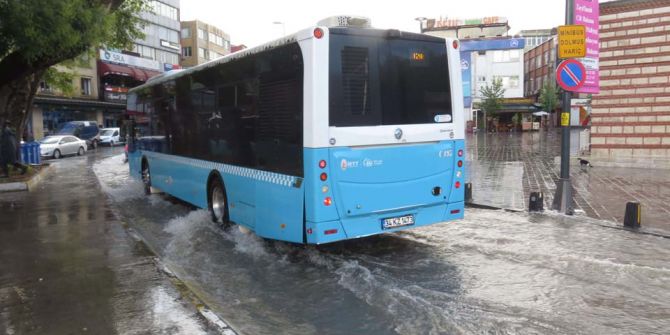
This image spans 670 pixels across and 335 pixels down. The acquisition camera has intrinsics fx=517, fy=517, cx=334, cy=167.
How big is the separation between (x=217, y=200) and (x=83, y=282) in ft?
10.9

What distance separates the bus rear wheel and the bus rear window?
330 cm

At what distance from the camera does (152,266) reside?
6.47m

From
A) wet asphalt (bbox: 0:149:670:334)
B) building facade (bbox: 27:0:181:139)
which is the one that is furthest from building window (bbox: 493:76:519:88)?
wet asphalt (bbox: 0:149:670:334)

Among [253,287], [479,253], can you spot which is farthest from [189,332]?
[479,253]

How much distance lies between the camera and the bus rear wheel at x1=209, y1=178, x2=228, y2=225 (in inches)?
345

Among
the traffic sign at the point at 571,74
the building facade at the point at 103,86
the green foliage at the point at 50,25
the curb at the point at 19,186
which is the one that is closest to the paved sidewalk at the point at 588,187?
the traffic sign at the point at 571,74

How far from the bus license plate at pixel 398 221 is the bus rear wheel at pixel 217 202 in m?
3.13

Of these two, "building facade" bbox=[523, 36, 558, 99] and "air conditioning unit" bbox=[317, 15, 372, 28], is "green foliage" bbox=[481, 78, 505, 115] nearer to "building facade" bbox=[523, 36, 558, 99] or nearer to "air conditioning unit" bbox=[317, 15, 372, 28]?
"building facade" bbox=[523, 36, 558, 99]

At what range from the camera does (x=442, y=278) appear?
607 centimetres

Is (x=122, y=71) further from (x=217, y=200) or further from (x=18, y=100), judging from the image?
(x=217, y=200)

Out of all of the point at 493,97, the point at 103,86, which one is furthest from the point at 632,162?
the point at 103,86

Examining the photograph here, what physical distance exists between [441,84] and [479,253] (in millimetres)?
2399

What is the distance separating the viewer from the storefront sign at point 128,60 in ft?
172

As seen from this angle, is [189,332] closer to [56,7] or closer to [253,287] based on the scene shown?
[253,287]
